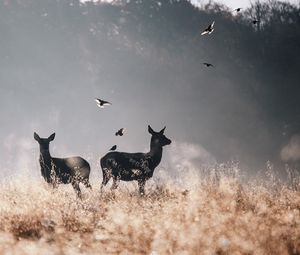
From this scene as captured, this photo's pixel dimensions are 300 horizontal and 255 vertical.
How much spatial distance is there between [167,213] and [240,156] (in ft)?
73.8

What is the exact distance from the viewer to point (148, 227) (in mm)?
6031

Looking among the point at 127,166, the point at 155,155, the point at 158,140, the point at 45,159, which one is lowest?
the point at 45,159

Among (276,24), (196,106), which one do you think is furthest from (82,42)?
(276,24)

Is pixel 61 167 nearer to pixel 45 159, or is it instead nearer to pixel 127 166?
pixel 45 159

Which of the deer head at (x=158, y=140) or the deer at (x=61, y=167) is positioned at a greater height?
the deer head at (x=158, y=140)

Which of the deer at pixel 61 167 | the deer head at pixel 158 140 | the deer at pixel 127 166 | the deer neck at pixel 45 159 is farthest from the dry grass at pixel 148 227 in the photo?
the deer head at pixel 158 140

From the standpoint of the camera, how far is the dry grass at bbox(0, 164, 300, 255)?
210 inches

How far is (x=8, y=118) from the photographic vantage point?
36.2 m

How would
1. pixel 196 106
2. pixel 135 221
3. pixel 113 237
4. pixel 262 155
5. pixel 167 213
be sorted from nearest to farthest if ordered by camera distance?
1. pixel 113 237
2. pixel 135 221
3. pixel 167 213
4. pixel 262 155
5. pixel 196 106

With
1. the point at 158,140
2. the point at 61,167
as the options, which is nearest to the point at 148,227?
the point at 61,167

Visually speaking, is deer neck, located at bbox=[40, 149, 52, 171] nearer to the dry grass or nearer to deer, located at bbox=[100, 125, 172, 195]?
deer, located at bbox=[100, 125, 172, 195]

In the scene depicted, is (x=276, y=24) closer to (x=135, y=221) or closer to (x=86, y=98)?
(x=86, y=98)

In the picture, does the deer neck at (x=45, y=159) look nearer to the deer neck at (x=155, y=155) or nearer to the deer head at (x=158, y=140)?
the deer neck at (x=155, y=155)

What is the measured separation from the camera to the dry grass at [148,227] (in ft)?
17.5
